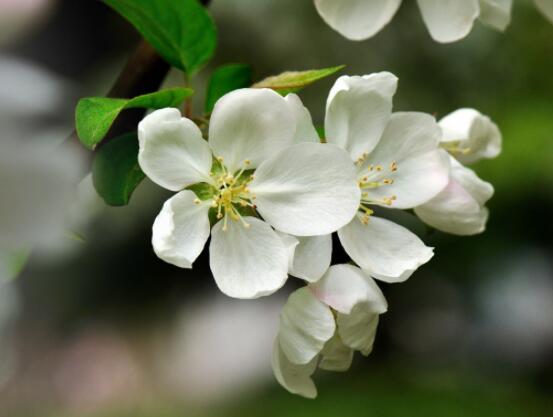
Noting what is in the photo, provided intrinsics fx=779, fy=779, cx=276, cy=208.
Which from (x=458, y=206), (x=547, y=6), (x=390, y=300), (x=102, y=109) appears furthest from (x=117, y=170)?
(x=390, y=300)

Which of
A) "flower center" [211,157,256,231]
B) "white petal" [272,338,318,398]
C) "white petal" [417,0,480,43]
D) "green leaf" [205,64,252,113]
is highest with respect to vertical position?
"white petal" [417,0,480,43]

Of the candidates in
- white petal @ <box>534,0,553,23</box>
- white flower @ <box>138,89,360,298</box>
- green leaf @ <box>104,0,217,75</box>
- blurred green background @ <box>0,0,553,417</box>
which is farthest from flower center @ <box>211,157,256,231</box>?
blurred green background @ <box>0,0,553,417</box>

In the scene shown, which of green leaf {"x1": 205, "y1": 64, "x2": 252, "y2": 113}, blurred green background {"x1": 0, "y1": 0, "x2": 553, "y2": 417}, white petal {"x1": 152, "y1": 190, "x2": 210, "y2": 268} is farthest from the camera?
blurred green background {"x1": 0, "y1": 0, "x2": 553, "y2": 417}

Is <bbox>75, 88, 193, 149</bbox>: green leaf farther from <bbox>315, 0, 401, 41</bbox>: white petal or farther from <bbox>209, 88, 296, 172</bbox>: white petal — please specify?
<bbox>315, 0, 401, 41</bbox>: white petal

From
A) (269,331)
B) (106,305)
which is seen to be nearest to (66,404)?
(106,305)

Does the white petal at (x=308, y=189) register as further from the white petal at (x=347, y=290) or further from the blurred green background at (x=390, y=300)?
the blurred green background at (x=390, y=300)

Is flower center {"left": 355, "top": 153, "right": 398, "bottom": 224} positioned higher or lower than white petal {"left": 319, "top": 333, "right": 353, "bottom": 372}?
higher

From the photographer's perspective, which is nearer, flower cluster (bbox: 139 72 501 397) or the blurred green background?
flower cluster (bbox: 139 72 501 397)
